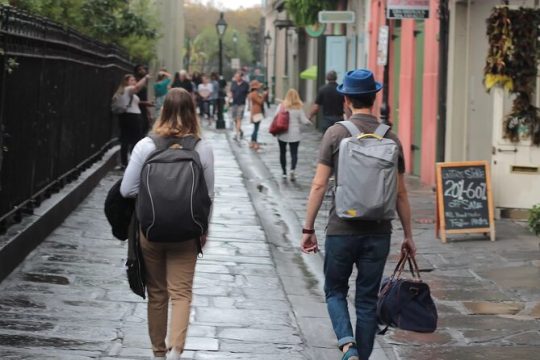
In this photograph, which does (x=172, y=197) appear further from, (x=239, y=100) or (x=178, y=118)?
(x=239, y=100)

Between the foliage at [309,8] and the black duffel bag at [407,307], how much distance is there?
97.5 feet

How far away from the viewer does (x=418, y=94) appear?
71.3ft

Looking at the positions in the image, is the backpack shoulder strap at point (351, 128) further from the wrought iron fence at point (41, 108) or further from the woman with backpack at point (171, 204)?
the wrought iron fence at point (41, 108)

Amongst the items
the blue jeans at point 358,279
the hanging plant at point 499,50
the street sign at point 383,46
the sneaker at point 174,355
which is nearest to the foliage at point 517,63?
the hanging plant at point 499,50

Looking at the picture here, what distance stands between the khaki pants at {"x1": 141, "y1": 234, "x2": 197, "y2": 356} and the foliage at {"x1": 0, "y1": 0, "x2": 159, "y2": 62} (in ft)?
35.7

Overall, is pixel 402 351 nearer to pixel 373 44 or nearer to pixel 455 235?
pixel 455 235

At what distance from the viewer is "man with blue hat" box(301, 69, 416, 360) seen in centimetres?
666

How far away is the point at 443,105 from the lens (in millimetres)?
15766

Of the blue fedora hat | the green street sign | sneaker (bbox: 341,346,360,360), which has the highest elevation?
the green street sign

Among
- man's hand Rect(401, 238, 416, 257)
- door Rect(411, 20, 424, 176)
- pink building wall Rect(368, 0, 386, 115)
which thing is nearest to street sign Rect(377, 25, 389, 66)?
door Rect(411, 20, 424, 176)

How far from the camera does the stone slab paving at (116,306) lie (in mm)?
7516

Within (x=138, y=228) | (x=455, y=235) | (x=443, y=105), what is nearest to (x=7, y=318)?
(x=138, y=228)

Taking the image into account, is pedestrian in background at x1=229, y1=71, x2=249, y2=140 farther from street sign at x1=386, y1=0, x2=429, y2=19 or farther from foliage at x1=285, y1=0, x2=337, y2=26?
street sign at x1=386, y1=0, x2=429, y2=19

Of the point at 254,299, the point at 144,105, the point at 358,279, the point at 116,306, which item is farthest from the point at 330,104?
the point at 358,279
